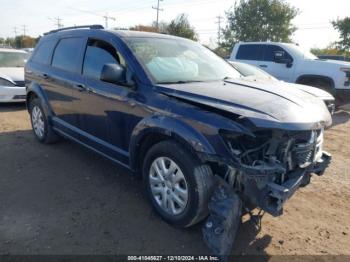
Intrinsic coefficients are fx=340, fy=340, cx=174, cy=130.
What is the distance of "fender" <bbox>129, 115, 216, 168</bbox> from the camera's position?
284 centimetres

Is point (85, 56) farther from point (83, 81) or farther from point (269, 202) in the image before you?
point (269, 202)

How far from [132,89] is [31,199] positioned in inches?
67.2

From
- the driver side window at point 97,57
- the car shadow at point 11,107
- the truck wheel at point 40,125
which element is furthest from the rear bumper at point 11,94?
the driver side window at point 97,57

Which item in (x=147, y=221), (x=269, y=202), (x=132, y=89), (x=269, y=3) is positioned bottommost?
(x=147, y=221)

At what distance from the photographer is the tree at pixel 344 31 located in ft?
105

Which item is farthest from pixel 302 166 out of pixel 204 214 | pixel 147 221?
pixel 147 221

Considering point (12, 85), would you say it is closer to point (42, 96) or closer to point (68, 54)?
point (42, 96)

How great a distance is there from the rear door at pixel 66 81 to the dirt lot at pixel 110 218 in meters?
0.64

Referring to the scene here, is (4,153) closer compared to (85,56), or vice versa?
(85,56)

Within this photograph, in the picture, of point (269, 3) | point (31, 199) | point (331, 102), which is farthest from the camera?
point (269, 3)

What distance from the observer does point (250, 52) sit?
37.1 ft

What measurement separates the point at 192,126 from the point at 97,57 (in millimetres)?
1842

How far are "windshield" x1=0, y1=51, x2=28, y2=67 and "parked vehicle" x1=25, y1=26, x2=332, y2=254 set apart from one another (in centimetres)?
672

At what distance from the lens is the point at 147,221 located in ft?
11.3
